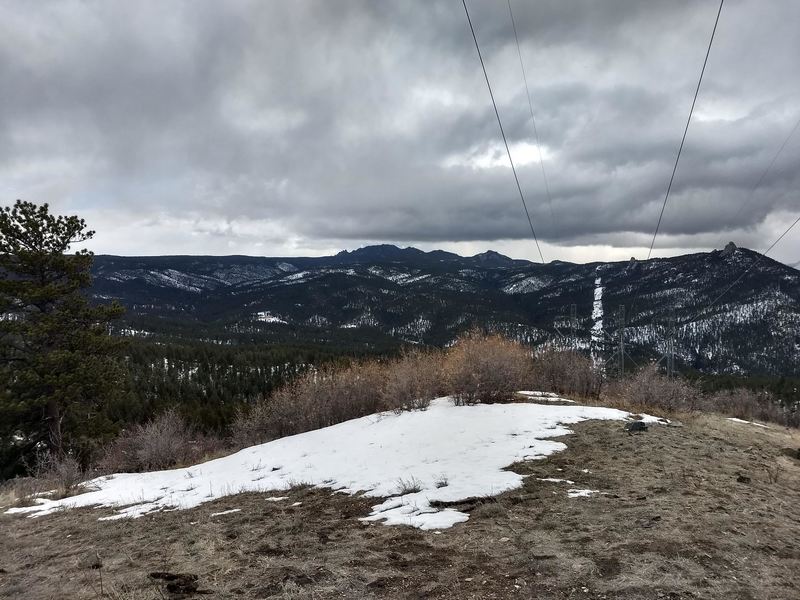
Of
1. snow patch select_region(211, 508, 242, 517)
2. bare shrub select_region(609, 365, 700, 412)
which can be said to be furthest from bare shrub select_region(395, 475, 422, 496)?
bare shrub select_region(609, 365, 700, 412)

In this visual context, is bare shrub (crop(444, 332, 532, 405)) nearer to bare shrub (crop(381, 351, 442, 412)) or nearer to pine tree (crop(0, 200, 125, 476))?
bare shrub (crop(381, 351, 442, 412))

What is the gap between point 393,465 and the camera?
1065 cm

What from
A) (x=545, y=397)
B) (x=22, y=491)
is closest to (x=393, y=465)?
(x=545, y=397)

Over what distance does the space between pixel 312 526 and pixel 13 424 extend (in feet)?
77.4

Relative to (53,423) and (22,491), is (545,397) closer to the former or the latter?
(22,491)

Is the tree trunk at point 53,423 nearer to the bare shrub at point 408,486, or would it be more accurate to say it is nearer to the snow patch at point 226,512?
the snow patch at point 226,512

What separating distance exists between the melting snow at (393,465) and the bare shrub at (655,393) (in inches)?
214

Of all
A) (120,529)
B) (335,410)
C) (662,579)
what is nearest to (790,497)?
(662,579)

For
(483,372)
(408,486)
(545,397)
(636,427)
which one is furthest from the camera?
(545,397)

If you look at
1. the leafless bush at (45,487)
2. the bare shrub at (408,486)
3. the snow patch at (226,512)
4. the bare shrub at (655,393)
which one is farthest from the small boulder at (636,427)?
the leafless bush at (45,487)

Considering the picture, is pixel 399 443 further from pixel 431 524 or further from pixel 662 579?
pixel 662 579

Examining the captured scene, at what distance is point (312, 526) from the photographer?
25.0ft

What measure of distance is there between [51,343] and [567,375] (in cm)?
2526

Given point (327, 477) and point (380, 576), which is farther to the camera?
point (327, 477)
